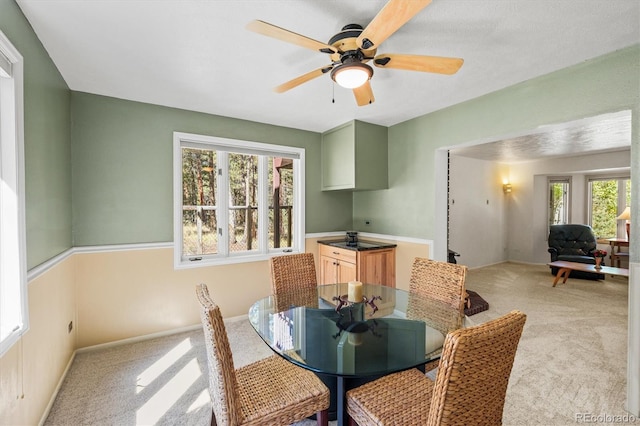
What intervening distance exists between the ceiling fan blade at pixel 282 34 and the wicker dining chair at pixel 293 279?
1609mm

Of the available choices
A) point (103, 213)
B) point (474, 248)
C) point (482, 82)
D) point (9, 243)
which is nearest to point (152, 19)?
point (9, 243)

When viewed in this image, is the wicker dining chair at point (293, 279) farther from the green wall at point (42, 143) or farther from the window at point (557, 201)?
the window at point (557, 201)

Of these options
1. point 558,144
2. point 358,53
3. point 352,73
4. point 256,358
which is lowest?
point 256,358

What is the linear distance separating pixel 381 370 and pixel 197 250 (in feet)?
8.70

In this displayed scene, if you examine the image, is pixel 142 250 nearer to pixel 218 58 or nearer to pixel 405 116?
pixel 218 58

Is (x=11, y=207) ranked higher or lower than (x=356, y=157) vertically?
lower

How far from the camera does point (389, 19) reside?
123 cm

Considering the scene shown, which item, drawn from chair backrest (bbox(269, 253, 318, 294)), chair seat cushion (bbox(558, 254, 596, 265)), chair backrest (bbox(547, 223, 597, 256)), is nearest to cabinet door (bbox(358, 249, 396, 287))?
chair backrest (bbox(269, 253, 318, 294))

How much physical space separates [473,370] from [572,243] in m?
6.47

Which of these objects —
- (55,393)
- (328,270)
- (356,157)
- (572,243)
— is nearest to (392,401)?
(55,393)

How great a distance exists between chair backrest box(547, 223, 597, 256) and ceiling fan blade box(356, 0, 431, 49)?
6.25 meters

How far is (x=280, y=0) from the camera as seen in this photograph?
4.78ft

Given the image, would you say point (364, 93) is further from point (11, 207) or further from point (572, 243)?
point (572, 243)

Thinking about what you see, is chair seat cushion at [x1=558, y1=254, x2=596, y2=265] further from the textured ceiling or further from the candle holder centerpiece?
the candle holder centerpiece
